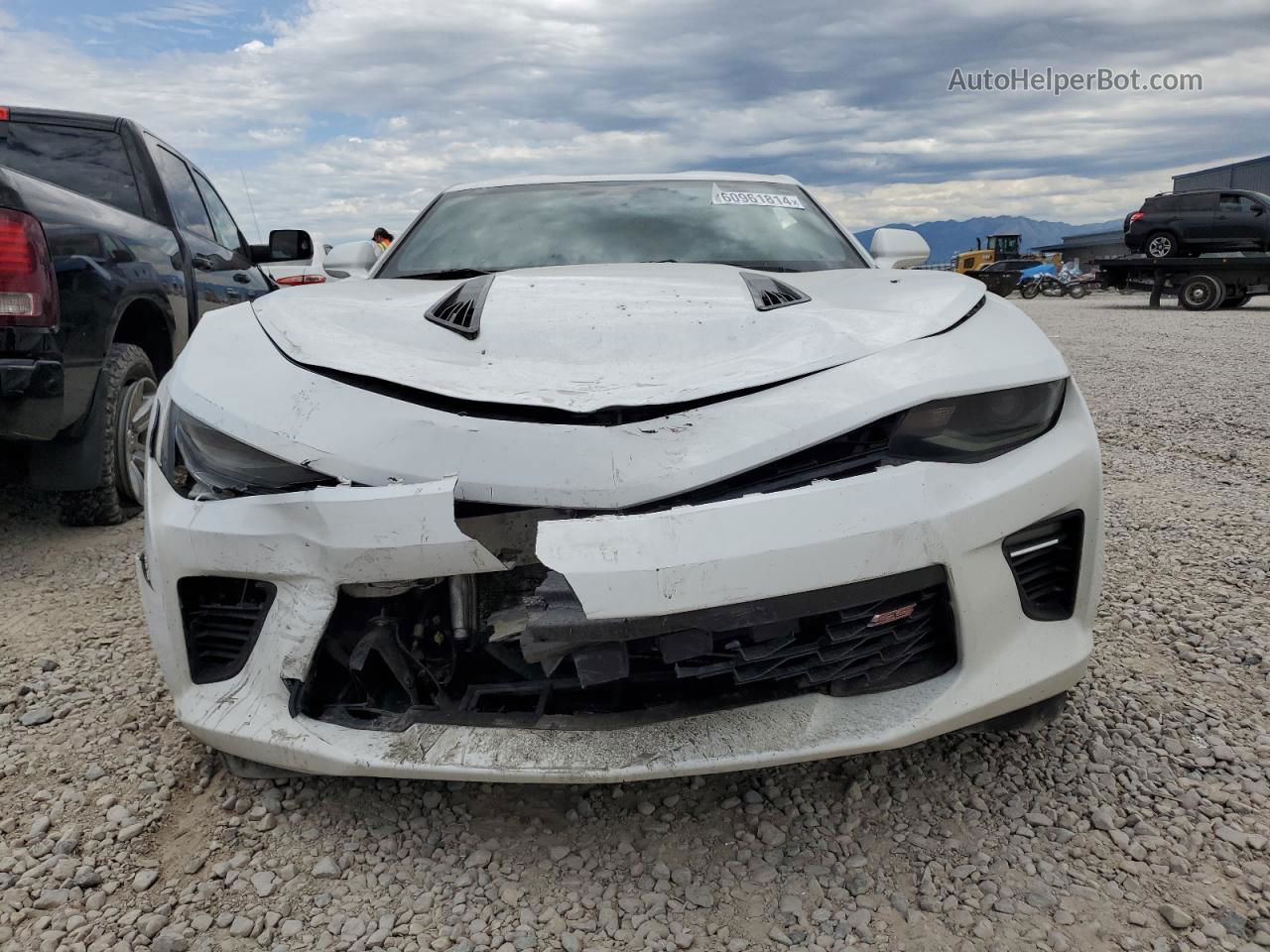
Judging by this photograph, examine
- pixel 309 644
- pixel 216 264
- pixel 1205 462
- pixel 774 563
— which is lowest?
pixel 1205 462

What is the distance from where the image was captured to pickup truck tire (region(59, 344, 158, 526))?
11.3ft

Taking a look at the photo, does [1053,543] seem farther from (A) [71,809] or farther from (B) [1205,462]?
(B) [1205,462]

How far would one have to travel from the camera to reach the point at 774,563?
146 cm

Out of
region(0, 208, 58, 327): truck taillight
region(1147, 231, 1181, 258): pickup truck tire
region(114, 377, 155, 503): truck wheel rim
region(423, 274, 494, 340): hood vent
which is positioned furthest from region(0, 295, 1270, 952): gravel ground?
region(1147, 231, 1181, 258): pickup truck tire

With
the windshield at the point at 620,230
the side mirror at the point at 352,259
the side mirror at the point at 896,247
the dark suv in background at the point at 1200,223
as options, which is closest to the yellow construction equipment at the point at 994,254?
the dark suv in background at the point at 1200,223

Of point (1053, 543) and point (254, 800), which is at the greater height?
point (1053, 543)

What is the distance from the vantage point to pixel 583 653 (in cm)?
155

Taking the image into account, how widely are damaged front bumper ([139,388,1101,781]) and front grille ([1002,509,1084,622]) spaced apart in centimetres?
1

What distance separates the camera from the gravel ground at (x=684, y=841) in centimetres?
153

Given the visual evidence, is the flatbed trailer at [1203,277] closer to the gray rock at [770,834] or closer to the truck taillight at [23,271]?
the gray rock at [770,834]

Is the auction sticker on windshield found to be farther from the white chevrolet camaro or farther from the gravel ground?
the gravel ground

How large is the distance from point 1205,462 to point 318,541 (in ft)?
14.6

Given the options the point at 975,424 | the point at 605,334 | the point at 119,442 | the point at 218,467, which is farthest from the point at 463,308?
the point at 119,442

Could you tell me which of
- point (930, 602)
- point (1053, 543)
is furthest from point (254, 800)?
point (1053, 543)
